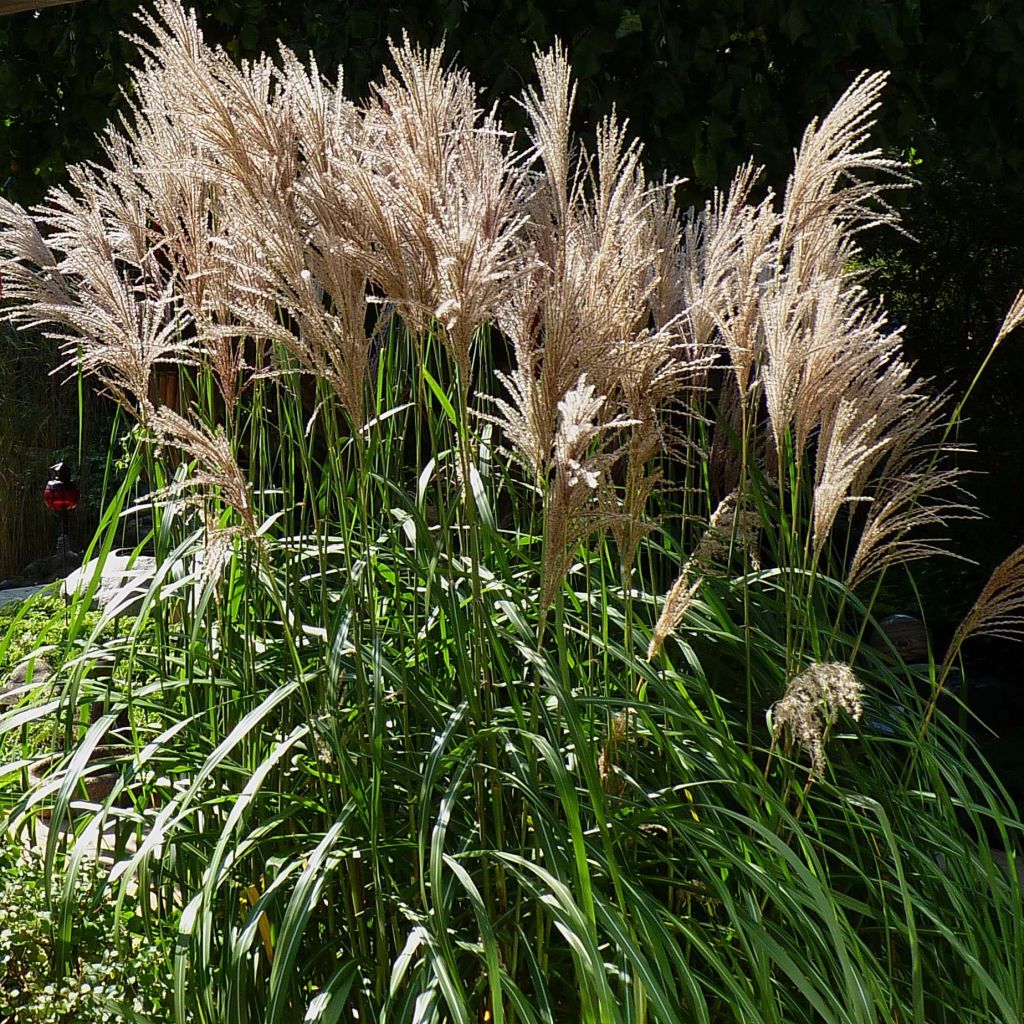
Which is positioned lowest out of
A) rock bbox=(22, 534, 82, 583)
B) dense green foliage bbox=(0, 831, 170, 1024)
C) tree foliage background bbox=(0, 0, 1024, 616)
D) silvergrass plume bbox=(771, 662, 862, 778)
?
dense green foliage bbox=(0, 831, 170, 1024)

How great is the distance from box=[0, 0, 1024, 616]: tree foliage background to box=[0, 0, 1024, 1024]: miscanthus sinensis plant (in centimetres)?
162

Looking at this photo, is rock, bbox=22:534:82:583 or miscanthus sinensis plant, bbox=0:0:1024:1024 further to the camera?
rock, bbox=22:534:82:583

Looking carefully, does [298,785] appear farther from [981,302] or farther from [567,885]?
[981,302]

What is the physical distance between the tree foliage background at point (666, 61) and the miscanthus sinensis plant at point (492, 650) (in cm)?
162

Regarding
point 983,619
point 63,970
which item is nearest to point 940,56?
point 983,619

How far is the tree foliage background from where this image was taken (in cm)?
363

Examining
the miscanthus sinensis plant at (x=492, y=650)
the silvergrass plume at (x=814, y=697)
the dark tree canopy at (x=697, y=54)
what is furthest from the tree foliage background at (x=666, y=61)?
the silvergrass plume at (x=814, y=697)

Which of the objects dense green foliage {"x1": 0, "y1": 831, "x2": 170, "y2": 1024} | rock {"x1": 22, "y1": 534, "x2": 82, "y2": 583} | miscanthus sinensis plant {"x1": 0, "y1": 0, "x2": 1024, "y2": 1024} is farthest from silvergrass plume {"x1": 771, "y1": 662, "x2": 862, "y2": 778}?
rock {"x1": 22, "y1": 534, "x2": 82, "y2": 583}

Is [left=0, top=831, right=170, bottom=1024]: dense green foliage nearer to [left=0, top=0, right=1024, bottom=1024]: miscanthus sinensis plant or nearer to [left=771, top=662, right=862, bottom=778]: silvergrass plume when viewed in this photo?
[left=0, top=0, right=1024, bottom=1024]: miscanthus sinensis plant

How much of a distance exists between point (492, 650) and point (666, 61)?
8.28 feet

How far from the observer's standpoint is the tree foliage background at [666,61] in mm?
3627

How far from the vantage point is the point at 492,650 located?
1865 millimetres

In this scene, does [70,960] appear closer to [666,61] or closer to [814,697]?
[814,697]

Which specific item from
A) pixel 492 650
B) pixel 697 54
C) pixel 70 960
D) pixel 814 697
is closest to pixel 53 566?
pixel 697 54
